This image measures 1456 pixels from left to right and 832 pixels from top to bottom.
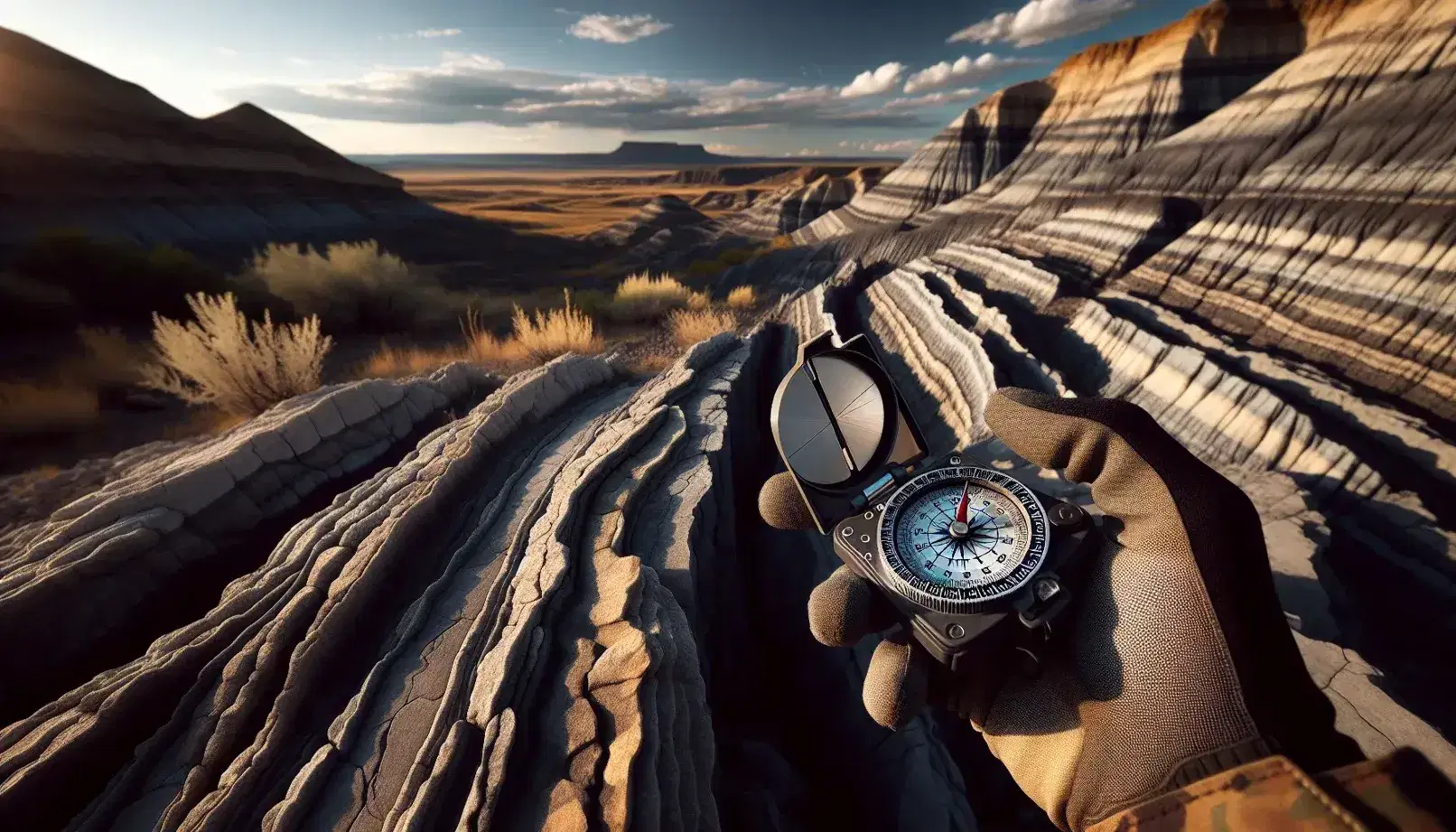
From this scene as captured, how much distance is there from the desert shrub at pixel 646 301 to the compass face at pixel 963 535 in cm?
1356

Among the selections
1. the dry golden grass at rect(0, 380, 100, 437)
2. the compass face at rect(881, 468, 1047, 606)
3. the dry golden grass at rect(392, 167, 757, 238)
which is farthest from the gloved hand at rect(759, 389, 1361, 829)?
the dry golden grass at rect(392, 167, 757, 238)

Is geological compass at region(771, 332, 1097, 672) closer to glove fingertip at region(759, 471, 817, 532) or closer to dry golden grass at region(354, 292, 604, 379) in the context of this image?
glove fingertip at region(759, 471, 817, 532)

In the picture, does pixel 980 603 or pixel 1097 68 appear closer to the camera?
pixel 980 603

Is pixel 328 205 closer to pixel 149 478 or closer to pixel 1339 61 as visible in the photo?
pixel 149 478

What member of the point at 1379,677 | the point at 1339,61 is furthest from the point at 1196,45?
the point at 1379,677

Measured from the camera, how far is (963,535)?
233 centimetres

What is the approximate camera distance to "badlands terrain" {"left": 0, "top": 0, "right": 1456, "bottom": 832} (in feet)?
8.47

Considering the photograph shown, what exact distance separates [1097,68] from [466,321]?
40964 millimetres

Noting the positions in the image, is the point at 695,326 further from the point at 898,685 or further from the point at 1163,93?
the point at 1163,93

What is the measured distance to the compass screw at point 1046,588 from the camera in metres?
2.08

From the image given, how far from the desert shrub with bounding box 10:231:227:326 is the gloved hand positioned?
1783 centimetres

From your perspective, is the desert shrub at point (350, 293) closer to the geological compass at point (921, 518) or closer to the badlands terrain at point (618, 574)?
the badlands terrain at point (618, 574)

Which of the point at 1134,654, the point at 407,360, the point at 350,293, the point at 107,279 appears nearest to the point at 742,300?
the point at 407,360

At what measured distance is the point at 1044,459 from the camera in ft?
8.55
